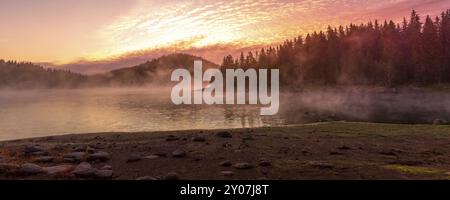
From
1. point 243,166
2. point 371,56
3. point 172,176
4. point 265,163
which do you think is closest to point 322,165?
point 265,163

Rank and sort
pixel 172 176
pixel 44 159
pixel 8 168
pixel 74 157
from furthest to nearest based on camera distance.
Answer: pixel 74 157, pixel 44 159, pixel 8 168, pixel 172 176

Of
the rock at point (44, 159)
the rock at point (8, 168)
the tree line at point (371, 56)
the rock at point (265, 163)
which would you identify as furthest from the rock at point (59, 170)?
the tree line at point (371, 56)

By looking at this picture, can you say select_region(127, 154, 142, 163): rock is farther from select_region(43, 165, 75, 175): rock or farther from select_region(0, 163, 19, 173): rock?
select_region(0, 163, 19, 173): rock

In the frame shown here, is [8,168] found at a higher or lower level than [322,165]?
higher

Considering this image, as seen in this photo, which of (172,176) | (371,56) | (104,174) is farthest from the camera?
(371,56)

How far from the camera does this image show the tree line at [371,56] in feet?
347

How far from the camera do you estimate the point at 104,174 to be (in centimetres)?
1358

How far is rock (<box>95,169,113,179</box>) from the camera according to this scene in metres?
13.5

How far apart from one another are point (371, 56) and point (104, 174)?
12365 cm

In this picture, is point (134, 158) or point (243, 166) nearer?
point (243, 166)

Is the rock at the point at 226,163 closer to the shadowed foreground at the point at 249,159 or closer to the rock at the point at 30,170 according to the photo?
the shadowed foreground at the point at 249,159

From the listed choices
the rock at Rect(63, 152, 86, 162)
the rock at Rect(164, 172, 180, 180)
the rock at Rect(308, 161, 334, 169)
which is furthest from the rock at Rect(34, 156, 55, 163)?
the rock at Rect(308, 161, 334, 169)

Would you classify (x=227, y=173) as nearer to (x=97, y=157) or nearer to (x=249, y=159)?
(x=249, y=159)
